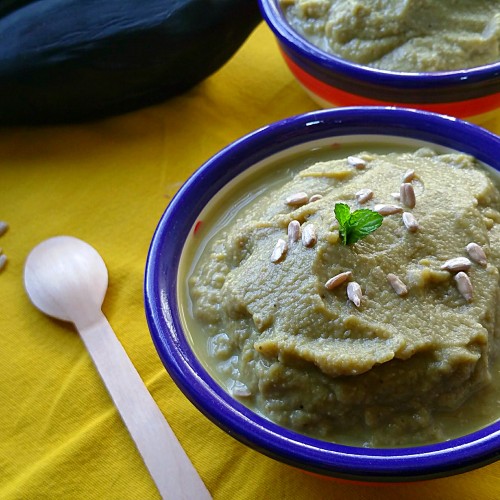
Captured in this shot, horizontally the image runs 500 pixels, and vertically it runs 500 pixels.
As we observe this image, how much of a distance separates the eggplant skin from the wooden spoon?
63cm

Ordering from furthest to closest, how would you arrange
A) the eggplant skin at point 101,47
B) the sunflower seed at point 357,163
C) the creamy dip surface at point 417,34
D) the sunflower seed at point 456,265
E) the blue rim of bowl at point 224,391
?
the eggplant skin at point 101,47
the creamy dip surface at point 417,34
the sunflower seed at point 357,163
the sunflower seed at point 456,265
the blue rim of bowl at point 224,391

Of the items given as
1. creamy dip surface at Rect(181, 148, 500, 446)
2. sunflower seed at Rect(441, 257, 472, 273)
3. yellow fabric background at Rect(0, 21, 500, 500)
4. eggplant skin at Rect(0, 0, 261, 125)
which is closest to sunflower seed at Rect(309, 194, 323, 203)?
creamy dip surface at Rect(181, 148, 500, 446)

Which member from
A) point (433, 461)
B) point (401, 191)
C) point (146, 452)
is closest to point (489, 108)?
point (401, 191)

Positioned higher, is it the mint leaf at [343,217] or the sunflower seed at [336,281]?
the mint leaf at [343,217]

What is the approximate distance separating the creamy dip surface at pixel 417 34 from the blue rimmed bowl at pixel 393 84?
0.45 feet

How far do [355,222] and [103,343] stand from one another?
0.86 metres

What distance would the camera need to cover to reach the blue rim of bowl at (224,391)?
4.42 feet

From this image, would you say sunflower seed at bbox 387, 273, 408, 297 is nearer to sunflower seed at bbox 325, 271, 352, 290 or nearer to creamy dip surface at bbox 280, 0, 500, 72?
sunflower seed at bbox 325, 271, 352, 290

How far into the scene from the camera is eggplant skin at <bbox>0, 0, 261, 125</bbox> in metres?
2.45

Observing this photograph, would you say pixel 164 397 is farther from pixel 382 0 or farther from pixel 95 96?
pixel 382 0

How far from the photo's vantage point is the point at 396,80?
2080 millimetres

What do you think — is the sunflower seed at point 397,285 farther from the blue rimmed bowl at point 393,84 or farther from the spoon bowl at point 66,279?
the spoon bowl at point 66,279

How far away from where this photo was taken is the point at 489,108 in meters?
2.22

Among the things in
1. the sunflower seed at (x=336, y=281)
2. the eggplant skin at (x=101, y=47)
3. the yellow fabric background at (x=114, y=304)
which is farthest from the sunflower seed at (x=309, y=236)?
the eggplant skin at (x=101, y=47)
